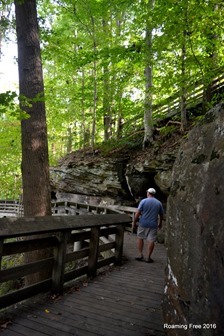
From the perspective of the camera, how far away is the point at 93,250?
19.3 feet

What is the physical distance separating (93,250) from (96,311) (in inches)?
65.4

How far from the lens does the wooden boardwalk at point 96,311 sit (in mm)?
3678

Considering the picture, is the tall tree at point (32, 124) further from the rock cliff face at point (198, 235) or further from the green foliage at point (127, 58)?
the rock cliff face at point (198, 235)

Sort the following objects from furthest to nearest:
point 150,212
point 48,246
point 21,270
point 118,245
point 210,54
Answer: point 210,54 < point 150,212 < point 118,245 < point 48,246 < point 21,270

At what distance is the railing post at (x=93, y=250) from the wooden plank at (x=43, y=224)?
219 mm

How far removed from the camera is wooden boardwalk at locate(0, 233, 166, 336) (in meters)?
3.68

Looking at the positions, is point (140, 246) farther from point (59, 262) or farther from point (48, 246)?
point (48, 246)

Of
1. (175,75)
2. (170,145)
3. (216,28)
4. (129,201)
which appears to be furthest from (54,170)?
(216,28)

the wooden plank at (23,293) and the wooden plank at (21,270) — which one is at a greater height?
the wooden plank at (21,270)

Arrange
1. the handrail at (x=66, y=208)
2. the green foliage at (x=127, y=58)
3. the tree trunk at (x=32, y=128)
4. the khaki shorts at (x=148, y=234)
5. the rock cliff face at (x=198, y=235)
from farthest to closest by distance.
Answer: the handrail at (x=66, y=208) → the green foliage at (x=127, y=58) → the khaki shorts at (x=148, y=234) → the tree trunk at (x=32, y=128) → the rock cliff face at (x=198, y=235)

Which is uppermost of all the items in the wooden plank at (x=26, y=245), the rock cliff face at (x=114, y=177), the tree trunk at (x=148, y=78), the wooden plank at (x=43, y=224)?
the tree trunk at (x=148, y=78)

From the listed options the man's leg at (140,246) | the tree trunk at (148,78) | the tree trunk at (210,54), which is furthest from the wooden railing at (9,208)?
the tree trunk at (210,54)

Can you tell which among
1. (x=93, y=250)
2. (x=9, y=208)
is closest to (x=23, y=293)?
(x=93, y=250)

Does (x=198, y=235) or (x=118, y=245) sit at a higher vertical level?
(x=198, y=235)
